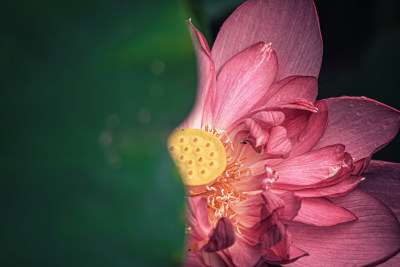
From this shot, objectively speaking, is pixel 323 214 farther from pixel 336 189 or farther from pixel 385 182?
pixel 385 182

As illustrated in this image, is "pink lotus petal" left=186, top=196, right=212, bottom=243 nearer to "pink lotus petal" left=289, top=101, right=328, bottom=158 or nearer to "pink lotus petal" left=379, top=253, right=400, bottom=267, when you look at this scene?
"pink lotus petal" left=289, top=101, right=328, bottom=158

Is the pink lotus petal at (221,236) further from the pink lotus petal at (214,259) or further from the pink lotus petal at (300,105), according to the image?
the pink lotus petal at (300,105)

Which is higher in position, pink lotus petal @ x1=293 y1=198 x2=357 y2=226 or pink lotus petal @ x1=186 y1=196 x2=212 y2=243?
pink lotus petal @ x1=186 y1=196 x2=212 y2=243

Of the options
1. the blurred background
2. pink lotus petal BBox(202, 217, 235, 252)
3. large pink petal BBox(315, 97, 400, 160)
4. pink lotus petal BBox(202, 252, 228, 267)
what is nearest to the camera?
the blurred background

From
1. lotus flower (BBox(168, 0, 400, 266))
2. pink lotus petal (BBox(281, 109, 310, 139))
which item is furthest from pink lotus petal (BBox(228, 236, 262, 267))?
pink lotus petal (BBox(281, 109, 310, 139))

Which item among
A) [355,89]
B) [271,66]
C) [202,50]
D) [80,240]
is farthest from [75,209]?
[355,89]

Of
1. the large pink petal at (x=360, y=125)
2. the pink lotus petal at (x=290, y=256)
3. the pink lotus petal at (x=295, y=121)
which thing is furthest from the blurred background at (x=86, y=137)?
the large pink petal at (x=360, y=125)

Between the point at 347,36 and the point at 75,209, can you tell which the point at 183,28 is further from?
the point at 347,36
